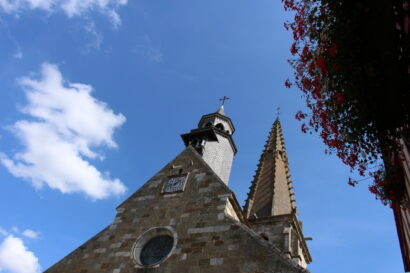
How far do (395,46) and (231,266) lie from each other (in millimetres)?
5486

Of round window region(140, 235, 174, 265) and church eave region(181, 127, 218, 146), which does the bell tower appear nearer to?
church eave region(181, 127, 218, 146)

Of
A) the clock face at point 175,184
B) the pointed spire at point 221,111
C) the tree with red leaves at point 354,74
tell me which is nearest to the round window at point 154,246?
the clock face at point 175,184

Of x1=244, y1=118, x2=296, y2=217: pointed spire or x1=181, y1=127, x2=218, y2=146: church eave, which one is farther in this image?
x1=244, y1=118, x2=296, y2=217: pointed spire

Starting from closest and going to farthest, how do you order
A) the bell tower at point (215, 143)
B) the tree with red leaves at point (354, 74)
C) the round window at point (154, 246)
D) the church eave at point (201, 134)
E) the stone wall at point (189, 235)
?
the tree with red leaves at point (354, 74), the stone wall at point (189, 235), the round window at point (154, 246), the bell tower at point (215, 143), the church eave at point (201, 134)

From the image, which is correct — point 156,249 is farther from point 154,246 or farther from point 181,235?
point 181,235

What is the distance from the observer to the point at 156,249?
884 cm

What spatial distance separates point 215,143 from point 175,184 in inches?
231

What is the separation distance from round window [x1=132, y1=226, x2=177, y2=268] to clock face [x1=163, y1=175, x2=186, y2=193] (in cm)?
142

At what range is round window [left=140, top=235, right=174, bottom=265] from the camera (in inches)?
337

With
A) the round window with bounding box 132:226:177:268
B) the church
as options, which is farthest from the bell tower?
the round window with bounding box 132:226:177:268

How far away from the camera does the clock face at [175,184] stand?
1034cm

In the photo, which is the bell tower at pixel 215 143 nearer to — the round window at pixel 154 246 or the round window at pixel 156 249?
the round window at pixel 154 246

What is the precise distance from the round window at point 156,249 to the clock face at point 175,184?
5.30ft

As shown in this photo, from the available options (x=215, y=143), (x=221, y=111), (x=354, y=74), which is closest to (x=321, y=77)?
(x=354, y=74)
